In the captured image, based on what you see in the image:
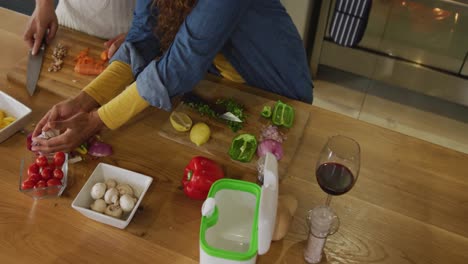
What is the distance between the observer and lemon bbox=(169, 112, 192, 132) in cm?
104

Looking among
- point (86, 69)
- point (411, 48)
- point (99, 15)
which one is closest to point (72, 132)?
point (86, 69)

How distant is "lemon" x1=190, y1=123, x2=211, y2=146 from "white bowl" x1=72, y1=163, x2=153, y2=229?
163 mm

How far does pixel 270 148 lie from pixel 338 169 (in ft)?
0.68

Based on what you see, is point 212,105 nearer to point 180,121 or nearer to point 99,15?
point 180,121

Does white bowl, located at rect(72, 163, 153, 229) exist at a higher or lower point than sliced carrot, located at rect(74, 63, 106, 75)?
lower

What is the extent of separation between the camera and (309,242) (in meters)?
0.80

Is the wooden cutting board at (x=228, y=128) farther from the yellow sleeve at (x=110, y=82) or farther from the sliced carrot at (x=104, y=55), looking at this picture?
the sliced carrot at (x=104, y=55)

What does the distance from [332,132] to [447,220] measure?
0.32 meters

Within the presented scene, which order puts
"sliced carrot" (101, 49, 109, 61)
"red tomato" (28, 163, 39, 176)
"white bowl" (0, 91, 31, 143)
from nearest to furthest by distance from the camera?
"red tomato" (28, 163, 39, 176) < "white bowl" (0, 91, 31, 143) < "sliced carrot" (101, 49, 109, 61)

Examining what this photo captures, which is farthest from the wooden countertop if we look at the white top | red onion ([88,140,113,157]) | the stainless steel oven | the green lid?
the stainless steel oven

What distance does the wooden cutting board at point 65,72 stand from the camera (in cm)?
115

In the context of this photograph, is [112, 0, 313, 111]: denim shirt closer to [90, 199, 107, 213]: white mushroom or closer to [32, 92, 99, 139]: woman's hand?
[32, 92, 99, 139]: woman's hand

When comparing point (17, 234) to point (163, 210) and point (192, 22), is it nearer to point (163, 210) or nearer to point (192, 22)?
point (163, 210)

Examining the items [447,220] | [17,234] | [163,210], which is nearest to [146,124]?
[163,210]
